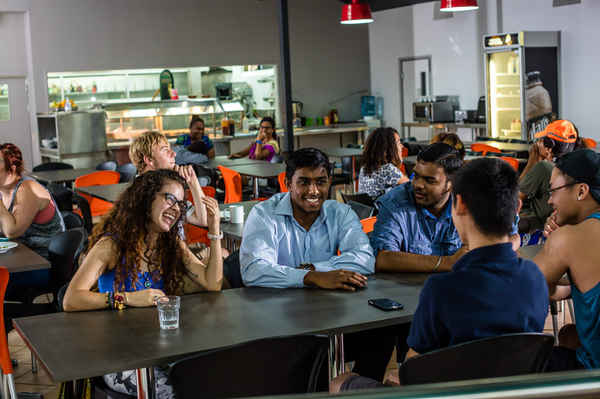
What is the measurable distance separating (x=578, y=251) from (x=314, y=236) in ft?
3.97

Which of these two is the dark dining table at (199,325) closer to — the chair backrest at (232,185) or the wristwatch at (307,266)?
the wristwatch at (307,266)

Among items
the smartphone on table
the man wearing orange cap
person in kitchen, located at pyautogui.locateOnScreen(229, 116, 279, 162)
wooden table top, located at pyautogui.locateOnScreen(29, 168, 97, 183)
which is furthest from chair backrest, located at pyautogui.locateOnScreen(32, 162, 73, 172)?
the smartphone on table

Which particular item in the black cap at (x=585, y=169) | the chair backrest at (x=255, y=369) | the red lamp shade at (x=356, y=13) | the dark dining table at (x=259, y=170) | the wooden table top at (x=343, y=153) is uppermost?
the red lamp shade at (x=356, y=13)

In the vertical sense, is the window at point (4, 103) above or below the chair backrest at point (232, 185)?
above

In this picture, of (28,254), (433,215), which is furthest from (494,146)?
(28,254)

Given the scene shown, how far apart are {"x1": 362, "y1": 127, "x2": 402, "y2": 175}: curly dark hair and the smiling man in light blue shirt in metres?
2.25

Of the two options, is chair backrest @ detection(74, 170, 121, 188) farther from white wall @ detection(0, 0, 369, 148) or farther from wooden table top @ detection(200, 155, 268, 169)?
white wall @ detection(0, 0, 369, 148)

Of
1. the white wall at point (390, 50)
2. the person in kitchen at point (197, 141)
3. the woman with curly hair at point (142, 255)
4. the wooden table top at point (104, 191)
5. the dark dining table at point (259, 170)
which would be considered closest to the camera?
the woman with curly hair at point (142, 255)

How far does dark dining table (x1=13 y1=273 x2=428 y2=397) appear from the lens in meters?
2.04

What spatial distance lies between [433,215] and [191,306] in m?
1.26

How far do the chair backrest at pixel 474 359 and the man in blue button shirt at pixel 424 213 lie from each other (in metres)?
1.25

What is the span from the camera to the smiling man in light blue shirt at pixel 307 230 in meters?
2.97

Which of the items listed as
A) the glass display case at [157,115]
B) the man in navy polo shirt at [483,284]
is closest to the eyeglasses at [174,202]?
the man in navy polo shirt at [483,284]

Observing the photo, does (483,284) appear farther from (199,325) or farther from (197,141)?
(197,141)
